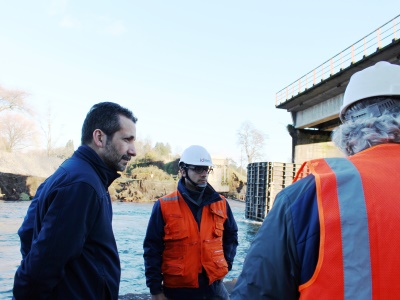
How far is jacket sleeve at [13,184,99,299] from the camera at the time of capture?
5.43 feet

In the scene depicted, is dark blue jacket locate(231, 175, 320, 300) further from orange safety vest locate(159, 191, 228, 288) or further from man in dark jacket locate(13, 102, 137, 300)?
orange safety vest locate(159, 191, 228, 288)

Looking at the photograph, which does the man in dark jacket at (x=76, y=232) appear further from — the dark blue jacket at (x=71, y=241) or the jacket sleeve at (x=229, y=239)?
the jacket sleeve at (x=229, y=239)

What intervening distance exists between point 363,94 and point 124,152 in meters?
1.47

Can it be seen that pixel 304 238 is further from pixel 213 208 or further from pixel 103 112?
pixel 213 208

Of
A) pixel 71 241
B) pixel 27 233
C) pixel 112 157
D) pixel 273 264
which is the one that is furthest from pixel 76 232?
pixel 273 264

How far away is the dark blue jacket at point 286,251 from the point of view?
3.42 ft

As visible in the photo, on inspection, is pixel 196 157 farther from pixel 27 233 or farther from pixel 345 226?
pixel 345 226

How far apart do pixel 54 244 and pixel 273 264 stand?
1.12 metres

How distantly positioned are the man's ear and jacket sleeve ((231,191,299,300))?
4.41ft

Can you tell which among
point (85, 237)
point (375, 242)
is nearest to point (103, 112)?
point (85, 237)

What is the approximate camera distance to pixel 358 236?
3.19 ft

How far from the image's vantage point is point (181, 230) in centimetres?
314

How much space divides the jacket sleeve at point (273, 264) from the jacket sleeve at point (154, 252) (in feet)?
7.03

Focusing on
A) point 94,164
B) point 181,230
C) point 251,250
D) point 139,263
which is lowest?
point 139,263
